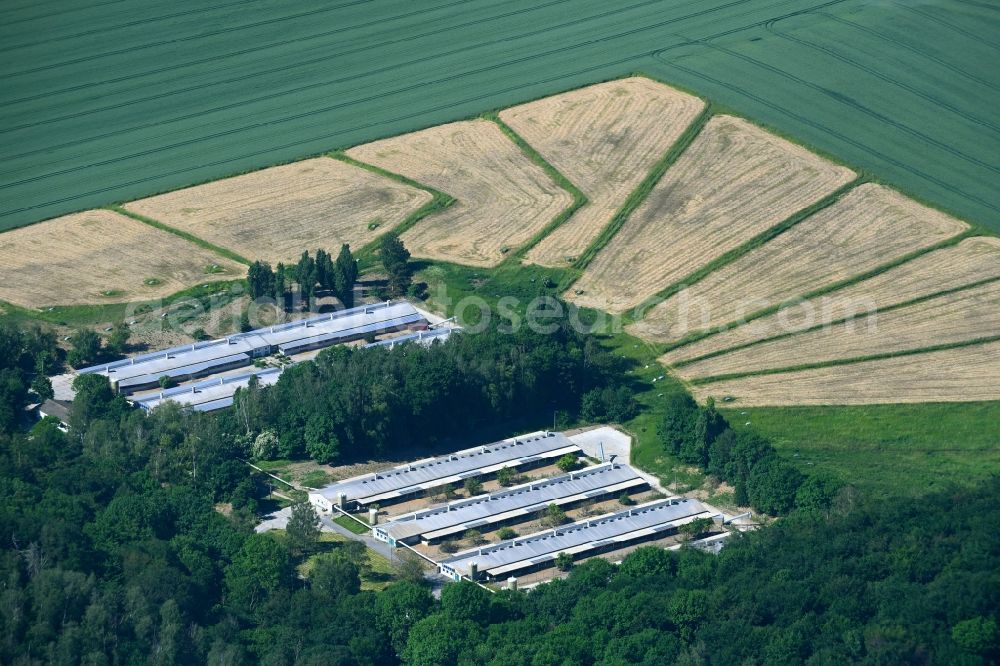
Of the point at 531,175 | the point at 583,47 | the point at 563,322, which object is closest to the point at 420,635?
the point at 563,322

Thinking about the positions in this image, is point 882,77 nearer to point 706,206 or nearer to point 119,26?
point 706,206

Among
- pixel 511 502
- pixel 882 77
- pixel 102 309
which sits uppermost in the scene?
pixel 882 77

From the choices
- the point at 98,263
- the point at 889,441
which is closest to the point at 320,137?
the point at 98,263

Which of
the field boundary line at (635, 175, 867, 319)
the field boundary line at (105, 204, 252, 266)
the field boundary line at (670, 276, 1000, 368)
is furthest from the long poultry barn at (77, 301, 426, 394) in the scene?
the field boundary line at (670, 276, 1000, 368)

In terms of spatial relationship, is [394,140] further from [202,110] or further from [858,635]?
[858,635]

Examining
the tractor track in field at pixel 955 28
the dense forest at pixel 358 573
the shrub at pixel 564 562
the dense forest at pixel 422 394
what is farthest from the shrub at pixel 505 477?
the tractor track in field at pixel 955 28

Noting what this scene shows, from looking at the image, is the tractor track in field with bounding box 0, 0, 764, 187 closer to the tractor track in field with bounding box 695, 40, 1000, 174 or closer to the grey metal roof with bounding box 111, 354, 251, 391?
the tractor track in field with bounding box 695, 40, 1000, 174
